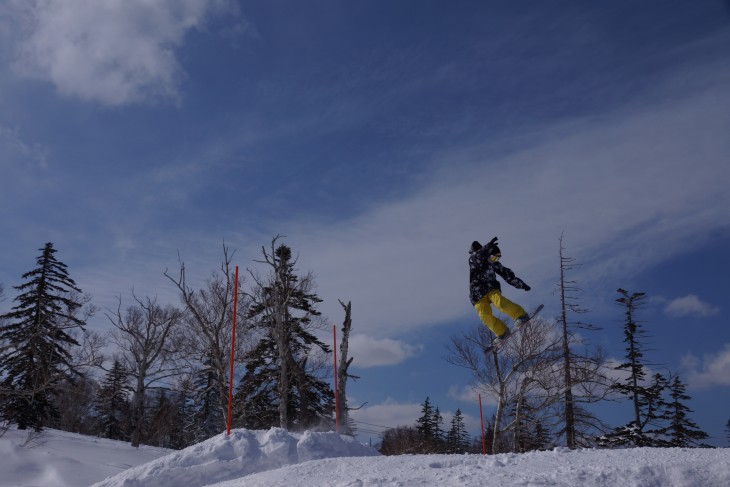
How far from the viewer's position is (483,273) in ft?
32.1

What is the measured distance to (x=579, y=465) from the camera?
6.20 meters

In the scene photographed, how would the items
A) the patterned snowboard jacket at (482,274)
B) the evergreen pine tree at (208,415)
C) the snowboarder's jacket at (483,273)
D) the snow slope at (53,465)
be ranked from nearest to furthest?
the snowboarder's jacket at (483,273) < the patterned snowboard jacket at (482,274) < the snow slope at (53,465) < the evergreen pine tree at (208,415)

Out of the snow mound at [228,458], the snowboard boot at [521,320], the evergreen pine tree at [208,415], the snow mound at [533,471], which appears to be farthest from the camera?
the evergreen pine tree at [208,415]

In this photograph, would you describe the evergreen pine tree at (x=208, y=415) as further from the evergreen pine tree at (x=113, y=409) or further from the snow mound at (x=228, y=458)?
the snow mound at (x=228, y=458)

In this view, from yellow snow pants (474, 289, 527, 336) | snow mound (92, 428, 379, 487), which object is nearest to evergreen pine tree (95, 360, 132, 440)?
snow mound (92, 428, 379, 487)

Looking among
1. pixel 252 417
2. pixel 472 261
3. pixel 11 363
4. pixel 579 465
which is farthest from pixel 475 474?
pixel 11 363

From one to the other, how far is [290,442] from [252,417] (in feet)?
52.7

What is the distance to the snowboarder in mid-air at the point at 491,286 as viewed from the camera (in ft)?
30.6

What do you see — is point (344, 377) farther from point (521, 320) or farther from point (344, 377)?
point (521, 320)

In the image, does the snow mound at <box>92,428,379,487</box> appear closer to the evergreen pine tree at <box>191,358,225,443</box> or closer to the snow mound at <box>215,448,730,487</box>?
the snow mound at <box>215,448,730,487</box>

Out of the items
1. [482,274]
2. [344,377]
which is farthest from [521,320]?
[344,377]

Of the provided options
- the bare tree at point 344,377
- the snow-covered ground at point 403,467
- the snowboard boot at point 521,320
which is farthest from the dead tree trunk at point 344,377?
the snowboard boot at point 521,320

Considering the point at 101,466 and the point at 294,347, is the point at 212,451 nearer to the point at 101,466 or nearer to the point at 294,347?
the point at 101,466

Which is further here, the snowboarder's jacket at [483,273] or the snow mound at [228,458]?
the snow mound at [228,458]
